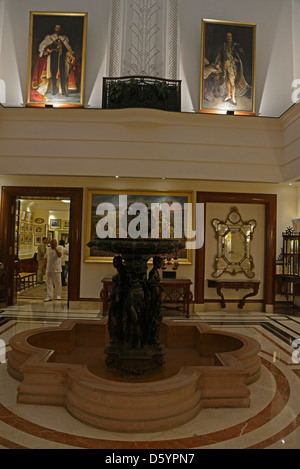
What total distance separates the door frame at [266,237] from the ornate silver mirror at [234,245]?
1.25ft

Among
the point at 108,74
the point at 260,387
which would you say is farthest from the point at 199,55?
the point at 260,387

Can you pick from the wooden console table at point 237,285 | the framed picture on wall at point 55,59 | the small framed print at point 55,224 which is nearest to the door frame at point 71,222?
the framed picture on wall at point 55,59

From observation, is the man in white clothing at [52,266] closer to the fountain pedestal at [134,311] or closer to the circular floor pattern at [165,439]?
the fountain pedestal at [134,311]

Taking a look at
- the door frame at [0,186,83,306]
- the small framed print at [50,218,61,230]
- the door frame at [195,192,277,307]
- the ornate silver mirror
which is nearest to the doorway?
the small framed print at [50,218,61,230]

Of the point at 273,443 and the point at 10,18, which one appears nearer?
the point at 273,443

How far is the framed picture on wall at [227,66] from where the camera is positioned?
8.70 meters

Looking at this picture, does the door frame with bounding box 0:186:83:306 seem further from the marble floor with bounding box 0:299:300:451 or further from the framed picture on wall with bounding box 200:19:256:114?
the marble floor with bounding box 0:299:300:451

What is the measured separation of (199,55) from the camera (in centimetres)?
898

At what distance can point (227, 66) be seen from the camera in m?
8.73

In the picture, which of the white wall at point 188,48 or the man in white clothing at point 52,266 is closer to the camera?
the white wall at point 188,48

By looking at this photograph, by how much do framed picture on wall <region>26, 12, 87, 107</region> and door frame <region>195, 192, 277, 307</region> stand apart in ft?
13.4
